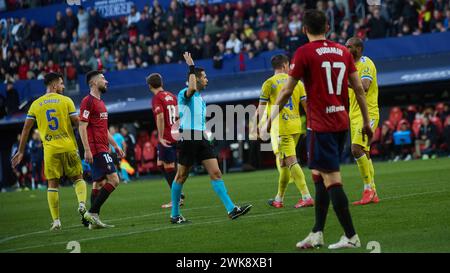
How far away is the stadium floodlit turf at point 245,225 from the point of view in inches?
365

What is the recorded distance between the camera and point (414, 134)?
2736cm

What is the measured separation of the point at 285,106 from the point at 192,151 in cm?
220

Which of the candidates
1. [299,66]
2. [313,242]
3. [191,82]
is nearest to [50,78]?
[191,82]

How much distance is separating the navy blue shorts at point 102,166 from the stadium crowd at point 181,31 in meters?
15.6

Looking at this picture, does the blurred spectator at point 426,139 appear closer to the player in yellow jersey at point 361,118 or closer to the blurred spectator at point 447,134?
the blurred spectator at point 447,134

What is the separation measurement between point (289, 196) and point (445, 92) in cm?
1403

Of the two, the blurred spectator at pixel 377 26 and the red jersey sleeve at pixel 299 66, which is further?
the blurred spectator at pixel 377 26

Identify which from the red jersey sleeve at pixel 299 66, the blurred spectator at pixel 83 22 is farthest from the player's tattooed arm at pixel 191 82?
the blurred spectator at pixel 83 22

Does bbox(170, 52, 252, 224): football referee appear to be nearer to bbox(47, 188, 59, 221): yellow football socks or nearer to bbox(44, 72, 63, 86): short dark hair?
bbox(47, 188, 59, 221): yellow football socks

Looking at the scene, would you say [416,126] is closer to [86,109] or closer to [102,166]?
[102,166]

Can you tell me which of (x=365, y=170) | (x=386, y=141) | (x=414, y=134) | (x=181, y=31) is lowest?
(x=386, y=141)
